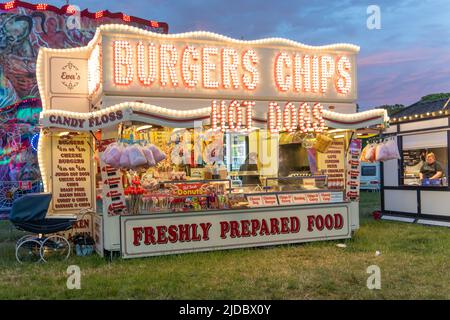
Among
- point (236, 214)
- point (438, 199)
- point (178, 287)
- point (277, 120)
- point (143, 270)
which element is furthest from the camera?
point (438, 199)

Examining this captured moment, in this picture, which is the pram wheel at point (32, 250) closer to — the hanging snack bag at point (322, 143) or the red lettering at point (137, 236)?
the red lettering at point (137, 236)

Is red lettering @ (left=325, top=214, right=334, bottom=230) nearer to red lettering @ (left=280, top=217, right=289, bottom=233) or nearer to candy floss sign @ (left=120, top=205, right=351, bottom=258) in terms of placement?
candy floss sign @ (left=120, top=205, right=351, bottom=258)

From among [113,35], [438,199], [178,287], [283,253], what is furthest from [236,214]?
[438,199]

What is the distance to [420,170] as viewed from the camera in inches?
513

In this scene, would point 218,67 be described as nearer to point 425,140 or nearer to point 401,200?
point 425,140

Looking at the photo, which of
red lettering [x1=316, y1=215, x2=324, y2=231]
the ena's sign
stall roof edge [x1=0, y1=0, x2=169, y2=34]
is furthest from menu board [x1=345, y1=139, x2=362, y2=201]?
stall roof edge [x1=0, y1=0, x2=169, y2=34]

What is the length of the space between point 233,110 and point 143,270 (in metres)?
3.56

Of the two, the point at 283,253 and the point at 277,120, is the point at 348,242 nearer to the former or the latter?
the point at 283,253

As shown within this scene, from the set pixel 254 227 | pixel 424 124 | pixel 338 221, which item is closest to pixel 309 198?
pixel 338 221

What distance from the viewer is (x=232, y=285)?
6.70 m

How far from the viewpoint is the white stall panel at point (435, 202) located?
39.6 ft

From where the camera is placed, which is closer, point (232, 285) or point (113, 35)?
point (232, 285)

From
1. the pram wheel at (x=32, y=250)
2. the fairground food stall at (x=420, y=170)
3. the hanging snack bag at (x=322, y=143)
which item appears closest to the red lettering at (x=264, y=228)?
the hanging snack bag at (x=322, y=143)

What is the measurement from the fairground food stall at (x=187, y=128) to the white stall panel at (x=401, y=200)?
3331 mm
